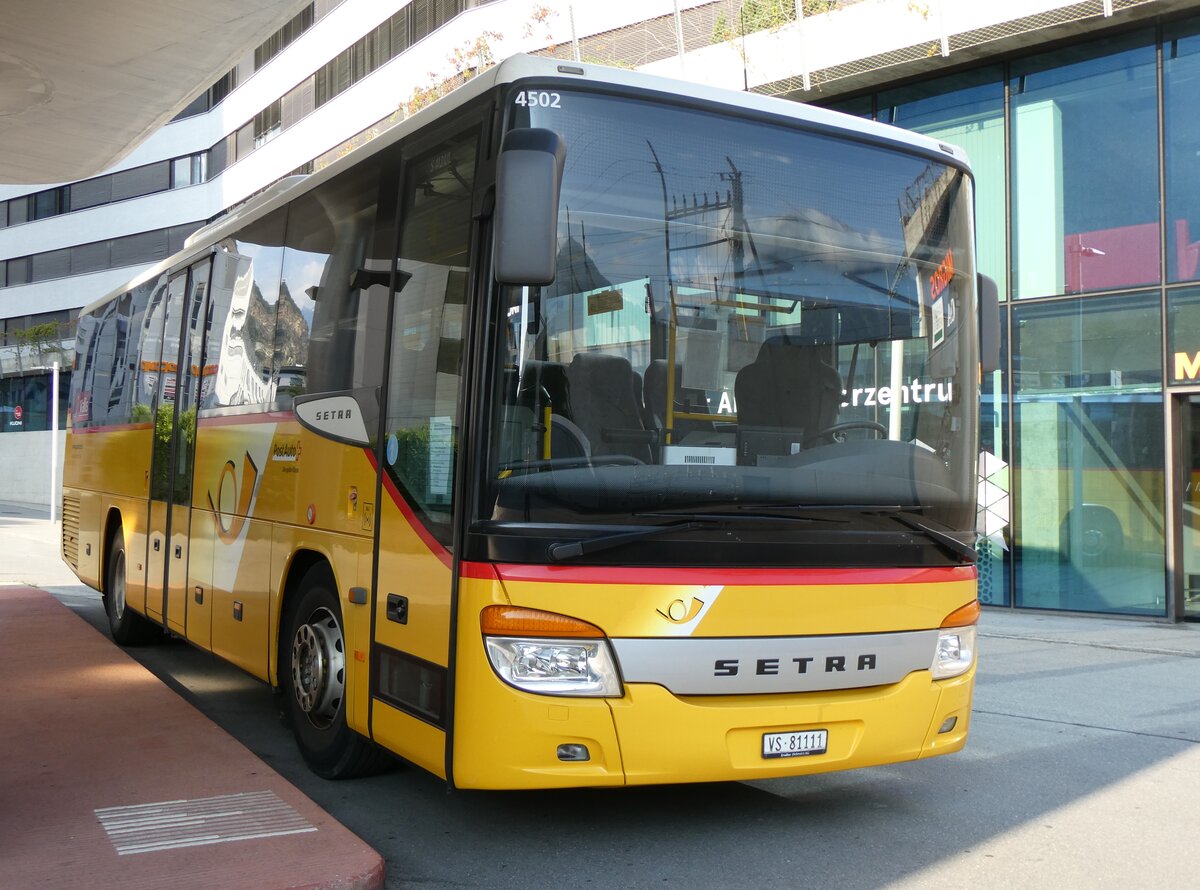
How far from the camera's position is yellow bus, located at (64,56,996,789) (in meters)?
4.68

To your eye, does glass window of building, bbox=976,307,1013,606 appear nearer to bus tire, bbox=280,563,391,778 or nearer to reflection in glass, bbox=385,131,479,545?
bus tire, bbox=280,563,391,778

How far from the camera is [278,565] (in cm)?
669

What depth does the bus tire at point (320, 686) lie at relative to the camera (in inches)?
237

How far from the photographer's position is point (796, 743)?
16.4 feet

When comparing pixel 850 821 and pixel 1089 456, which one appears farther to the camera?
pixel 1089 456

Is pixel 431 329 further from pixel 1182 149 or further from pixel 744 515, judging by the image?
pixel 1182 149

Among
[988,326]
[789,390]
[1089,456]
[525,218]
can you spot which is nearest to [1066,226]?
[1089,456]

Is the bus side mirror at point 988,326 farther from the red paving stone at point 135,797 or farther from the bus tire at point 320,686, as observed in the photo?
the red paving stone at point 135,797

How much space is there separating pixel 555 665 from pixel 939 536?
72.0 inches

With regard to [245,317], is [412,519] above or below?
below

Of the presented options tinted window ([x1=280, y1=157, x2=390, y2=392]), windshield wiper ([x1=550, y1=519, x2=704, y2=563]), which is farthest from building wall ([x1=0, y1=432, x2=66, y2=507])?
windshield wiper ([x1=550, y1=519, x2=704, y2=563])

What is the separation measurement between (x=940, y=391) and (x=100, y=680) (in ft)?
19.9

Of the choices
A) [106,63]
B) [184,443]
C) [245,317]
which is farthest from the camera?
[106,63]

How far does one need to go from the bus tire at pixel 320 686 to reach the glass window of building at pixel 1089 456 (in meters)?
11.6
